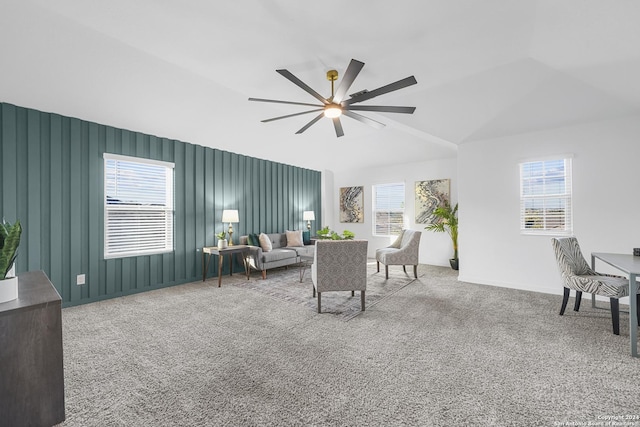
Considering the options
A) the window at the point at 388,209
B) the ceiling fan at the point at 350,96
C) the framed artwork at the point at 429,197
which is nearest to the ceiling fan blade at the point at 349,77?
the ceiling fan at the point at 350,96

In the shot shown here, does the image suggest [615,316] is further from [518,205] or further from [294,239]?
[294,239]

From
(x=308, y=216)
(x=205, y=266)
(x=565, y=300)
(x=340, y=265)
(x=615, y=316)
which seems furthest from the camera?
(x=308, y=216)

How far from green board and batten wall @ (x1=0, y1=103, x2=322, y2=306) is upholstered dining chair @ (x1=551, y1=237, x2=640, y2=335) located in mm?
5409

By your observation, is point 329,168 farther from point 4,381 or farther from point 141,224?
point 4,381

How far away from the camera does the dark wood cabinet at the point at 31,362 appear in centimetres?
140

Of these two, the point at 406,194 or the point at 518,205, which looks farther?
the point at 406,194

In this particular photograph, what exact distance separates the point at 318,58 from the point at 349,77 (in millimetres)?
753

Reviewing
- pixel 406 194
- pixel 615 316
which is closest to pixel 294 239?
pixel 406 194

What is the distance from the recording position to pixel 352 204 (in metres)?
8.26

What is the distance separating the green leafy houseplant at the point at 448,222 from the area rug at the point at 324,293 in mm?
1113

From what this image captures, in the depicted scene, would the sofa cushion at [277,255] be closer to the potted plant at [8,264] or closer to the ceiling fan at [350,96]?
the ceiling fan at [350,96]

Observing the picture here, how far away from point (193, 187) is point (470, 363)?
4.94 m

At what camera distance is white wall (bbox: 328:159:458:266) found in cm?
661

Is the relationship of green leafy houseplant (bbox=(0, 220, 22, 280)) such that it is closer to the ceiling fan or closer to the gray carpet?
the gray carpet
